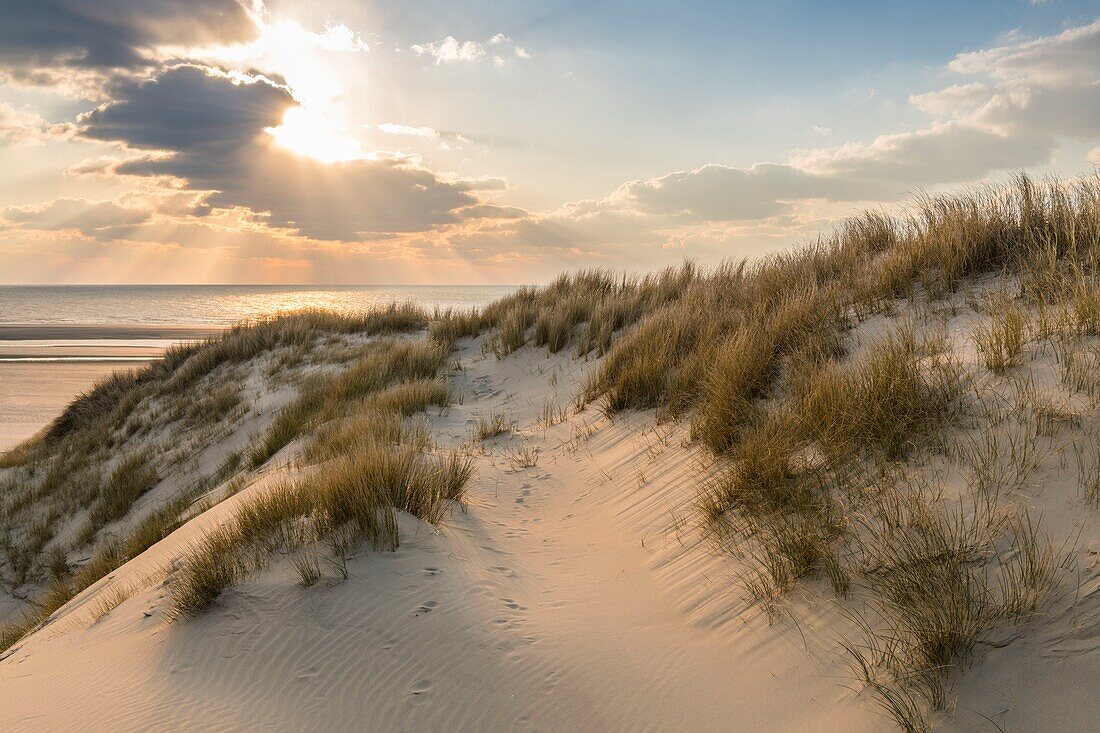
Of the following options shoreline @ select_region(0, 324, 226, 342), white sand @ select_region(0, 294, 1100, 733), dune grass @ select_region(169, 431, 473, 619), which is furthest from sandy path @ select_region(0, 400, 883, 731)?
shoreline @ select_region(0, 324, 226, 342)

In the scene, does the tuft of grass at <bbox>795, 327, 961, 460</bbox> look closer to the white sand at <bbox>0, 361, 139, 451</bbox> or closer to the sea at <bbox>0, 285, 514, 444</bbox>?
the sea at <bbox>0, 285, 514, 444</bbox>

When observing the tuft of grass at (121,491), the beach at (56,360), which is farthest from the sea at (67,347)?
the tuft of grass at (121,491)

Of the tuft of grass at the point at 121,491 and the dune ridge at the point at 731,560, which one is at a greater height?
the dune ridge at the point at 731,560

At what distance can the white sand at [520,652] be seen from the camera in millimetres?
2203

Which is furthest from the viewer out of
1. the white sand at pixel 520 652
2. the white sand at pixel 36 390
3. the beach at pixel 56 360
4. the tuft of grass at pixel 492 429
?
the beach at pixel 56 360

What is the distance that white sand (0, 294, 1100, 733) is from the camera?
2203 mm

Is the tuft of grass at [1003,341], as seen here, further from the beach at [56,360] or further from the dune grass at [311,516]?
the beach at [56,360]

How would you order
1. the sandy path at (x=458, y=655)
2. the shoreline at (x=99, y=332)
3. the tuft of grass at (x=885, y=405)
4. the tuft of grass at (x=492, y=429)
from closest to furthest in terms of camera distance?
the sandy path at (x=458, y=655)
the tuft of grass at (x=885, y=405)
the tuft of grass at (x=492, y=429)
the shoreline at (x=99, y=332)

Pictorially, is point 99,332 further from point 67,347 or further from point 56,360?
point 56,360

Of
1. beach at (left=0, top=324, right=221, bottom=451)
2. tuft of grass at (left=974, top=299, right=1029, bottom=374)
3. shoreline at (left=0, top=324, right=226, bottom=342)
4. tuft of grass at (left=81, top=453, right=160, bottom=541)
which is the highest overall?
tuft of grass at (left=974, top=299, right=1029, bottom=374)

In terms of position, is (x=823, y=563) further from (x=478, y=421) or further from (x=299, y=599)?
(x=478, y=421)

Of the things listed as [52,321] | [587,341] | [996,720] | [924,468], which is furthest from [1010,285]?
[52,321]

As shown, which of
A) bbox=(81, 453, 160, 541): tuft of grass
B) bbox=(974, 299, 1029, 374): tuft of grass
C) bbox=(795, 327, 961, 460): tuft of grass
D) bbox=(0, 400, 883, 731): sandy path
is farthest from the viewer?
bbox=(81, 453, 160, 541): tuft of grass

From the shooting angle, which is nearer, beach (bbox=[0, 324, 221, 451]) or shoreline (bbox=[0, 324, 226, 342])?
beach (bbox=[0, 324, 221, 451])
